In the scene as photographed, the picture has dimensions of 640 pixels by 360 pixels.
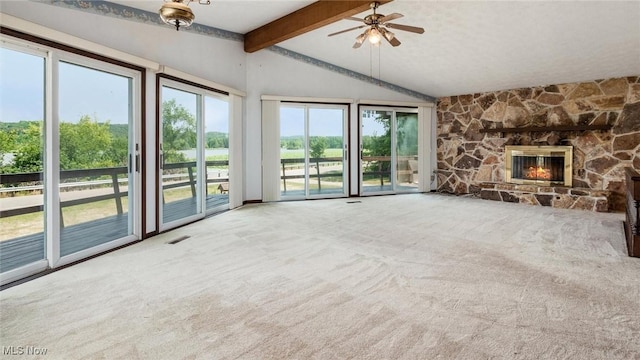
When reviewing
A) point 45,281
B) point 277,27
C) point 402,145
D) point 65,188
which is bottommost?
point 45,281

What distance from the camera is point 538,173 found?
6801 mm

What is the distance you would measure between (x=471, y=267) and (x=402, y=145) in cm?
536

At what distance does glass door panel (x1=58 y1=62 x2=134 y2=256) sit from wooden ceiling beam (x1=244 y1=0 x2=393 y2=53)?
2.46 m

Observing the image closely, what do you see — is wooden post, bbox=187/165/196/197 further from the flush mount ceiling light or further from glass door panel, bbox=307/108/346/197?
the flush mount ceiling light

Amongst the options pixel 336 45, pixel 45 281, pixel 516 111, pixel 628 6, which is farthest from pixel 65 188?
pixel 516 111

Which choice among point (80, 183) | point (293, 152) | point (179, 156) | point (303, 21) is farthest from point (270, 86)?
point (80, 183)

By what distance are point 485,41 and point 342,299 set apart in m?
4.62

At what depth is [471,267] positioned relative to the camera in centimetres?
306

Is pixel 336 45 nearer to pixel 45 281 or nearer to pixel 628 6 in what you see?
pixel 628 6

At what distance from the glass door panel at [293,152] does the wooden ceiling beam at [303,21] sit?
1492 mm

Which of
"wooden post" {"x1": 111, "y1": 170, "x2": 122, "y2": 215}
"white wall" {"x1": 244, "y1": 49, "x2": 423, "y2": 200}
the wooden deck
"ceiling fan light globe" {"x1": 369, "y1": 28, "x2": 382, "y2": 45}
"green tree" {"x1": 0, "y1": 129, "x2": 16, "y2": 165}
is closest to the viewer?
"green tree" {"x1": 0, "y1": 129, "x2": 16, "y2": 165}

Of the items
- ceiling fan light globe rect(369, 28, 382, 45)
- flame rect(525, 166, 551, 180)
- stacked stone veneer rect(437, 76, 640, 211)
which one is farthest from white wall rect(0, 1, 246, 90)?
flame rect(525, 166, 551, 180)

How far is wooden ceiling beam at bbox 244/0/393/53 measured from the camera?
433 centimetres

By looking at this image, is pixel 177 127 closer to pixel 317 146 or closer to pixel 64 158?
pixel 64 158
